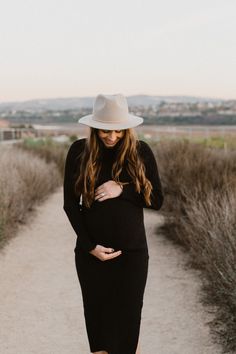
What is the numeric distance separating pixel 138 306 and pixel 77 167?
0.86m

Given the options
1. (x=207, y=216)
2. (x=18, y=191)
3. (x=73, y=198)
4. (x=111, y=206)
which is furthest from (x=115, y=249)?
(x=18, y=191)

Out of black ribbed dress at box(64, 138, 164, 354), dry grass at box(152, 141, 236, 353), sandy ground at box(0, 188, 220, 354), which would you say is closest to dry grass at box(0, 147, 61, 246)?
sandy ground at box(0, 188, 220, 354)

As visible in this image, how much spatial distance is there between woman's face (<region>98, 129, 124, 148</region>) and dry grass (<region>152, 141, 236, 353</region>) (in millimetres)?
2095

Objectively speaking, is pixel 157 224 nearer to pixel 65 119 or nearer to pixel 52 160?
pixel 52 160

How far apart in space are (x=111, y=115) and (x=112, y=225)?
0.61m

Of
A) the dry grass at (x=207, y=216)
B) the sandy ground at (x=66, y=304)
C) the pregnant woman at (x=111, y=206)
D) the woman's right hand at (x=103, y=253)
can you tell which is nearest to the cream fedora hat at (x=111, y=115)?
the pregnant woman at (x=111, y=206)

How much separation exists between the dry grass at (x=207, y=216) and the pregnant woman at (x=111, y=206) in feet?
5.90

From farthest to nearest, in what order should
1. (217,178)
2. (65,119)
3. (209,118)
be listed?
(65,119), (209,118), (217,178)

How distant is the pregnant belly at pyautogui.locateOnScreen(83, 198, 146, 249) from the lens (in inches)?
148

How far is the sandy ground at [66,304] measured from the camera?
18.6 ft

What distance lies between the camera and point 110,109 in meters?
3.77

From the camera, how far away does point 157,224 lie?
11961mm

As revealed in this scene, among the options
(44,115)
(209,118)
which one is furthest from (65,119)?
(209,118)

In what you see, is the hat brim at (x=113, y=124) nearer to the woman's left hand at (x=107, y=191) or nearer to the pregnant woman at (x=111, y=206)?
the pregnant woman at (x=111, y=206)
